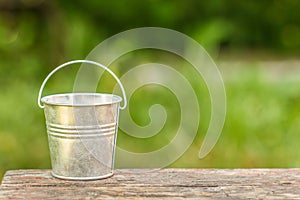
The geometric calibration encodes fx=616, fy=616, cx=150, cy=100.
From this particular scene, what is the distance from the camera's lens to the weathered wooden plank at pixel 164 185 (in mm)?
1777

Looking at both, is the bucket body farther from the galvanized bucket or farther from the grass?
the grass

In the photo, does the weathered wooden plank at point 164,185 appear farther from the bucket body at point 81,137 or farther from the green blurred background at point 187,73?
the green blurred background at point 187,73

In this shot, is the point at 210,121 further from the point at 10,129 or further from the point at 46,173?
the point at 46,173

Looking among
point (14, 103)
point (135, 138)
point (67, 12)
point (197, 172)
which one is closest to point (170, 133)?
point (135, 138)

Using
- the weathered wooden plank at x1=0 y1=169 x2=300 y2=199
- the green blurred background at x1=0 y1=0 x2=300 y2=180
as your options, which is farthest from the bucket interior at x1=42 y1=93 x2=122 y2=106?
the green blurred background at x1=0 y1=0 x2=300 y2=180

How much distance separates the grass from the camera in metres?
4.09

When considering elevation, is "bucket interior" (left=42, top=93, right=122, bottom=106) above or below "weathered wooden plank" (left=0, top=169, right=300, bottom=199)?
above

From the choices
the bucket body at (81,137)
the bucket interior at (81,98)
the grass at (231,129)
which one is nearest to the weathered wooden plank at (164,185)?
the bucket body at (81,137)

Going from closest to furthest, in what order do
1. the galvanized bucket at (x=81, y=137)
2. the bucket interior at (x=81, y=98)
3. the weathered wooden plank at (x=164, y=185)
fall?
1. the weathered wooden plank at (x=164, y=185)
2. the galvanized bucket at (x=81, y=137)
3. the bucket interior at (x=81, y=98)

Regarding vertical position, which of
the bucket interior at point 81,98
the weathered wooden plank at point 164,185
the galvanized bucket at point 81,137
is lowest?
the weathered wooden plank at point 164,185

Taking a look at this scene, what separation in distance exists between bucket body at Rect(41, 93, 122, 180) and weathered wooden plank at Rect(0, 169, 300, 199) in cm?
4

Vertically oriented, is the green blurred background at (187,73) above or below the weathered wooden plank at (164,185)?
above

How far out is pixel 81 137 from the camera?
77.9 inches

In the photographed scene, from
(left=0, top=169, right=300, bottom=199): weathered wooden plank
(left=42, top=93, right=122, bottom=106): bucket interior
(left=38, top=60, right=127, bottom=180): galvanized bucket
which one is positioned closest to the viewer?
(left=0, top=169, right=300, bottom=199): weathered wooden plank
